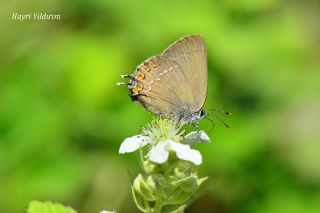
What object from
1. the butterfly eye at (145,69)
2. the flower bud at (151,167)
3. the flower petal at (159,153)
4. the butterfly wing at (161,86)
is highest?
the butterfly eye at (145,69)

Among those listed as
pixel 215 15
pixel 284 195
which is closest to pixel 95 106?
pixel 215 15

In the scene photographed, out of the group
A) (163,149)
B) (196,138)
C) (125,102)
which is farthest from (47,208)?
(125,102)

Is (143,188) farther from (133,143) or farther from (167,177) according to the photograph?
(133,143)

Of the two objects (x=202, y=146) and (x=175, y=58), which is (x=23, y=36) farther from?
(x=175, y=58)

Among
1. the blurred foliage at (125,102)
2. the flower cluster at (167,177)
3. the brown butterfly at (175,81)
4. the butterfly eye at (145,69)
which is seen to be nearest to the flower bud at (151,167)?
the flower cluster at (167,177)

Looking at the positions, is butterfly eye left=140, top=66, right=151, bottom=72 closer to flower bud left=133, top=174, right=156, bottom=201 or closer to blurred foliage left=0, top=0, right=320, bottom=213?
flower bud left=133, top=174, right=156, bottom=201

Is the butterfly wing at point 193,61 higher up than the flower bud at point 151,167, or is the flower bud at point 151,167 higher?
the butterfly wing at point 193,61

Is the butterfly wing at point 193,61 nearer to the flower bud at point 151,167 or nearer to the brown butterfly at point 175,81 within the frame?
the brown butterfly at point 175,81

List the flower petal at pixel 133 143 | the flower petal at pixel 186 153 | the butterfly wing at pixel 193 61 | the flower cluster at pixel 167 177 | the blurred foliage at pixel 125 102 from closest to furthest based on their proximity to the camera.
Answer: the flower cluster at pixel 167 177, the flower petal at pixel 186 153, the flower petal at pixel 133 143, the butterfly wing at pixel 193 61, the blurred foliage at pixel 125 102
